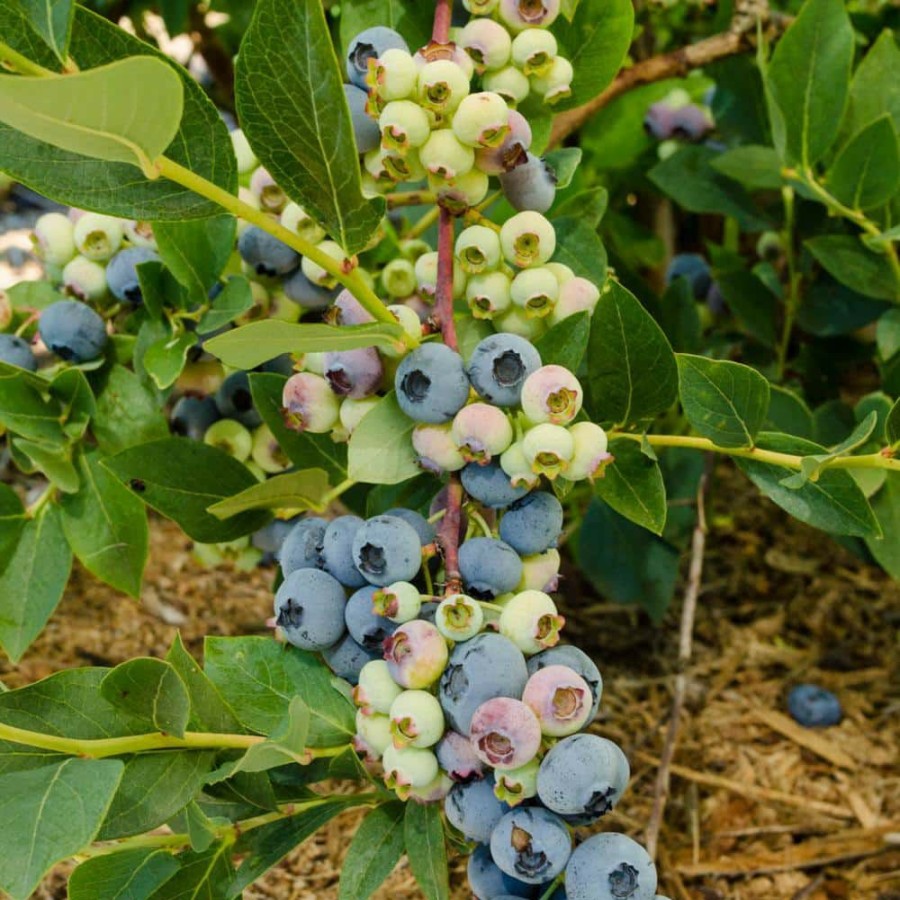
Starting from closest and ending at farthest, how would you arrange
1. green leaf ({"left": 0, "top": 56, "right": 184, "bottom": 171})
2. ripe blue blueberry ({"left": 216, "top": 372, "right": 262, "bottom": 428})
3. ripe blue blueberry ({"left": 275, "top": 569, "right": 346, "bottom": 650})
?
green leaf ({"left": 0, "top": 56, "right": 184, "bottom": 171}) < ripe blue blueberry ({"left": 275, "top": 569, "right": 346, "bottom": 650}) < ripe blue blueberry ({"left": 216, "top": 372, "right": 262, "bottom": 428})

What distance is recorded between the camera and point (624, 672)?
5.09ft

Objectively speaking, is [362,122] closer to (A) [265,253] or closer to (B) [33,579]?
(A) [265,253]

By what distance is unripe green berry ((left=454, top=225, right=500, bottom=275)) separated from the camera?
2.72ft

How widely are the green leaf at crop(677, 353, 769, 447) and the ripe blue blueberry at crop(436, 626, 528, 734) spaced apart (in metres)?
0.29

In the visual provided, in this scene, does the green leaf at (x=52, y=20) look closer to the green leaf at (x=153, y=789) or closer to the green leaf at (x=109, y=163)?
the green leaf at (x=109, y=163)

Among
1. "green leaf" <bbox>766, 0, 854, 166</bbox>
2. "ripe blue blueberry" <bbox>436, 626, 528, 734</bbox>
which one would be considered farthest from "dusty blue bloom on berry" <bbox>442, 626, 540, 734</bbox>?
"green leaf" <bbox>766, 0, 854, 166</bbox>

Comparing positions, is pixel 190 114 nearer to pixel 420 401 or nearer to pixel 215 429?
pixel 420 401

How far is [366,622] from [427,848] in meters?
0.17

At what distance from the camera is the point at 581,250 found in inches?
40.0

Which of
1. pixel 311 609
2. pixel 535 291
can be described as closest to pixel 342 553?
pixel 311 609

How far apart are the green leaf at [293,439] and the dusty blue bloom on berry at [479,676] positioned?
31cm

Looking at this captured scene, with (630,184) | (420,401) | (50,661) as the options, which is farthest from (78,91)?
(630,184)

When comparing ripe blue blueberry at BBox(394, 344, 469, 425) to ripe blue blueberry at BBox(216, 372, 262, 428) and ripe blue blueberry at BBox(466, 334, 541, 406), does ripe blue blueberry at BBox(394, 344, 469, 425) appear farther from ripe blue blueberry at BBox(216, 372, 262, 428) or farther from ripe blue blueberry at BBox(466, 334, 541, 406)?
ripe blue blueberry at BBox(216, 372, 262, 428)

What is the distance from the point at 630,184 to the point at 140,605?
100cm
